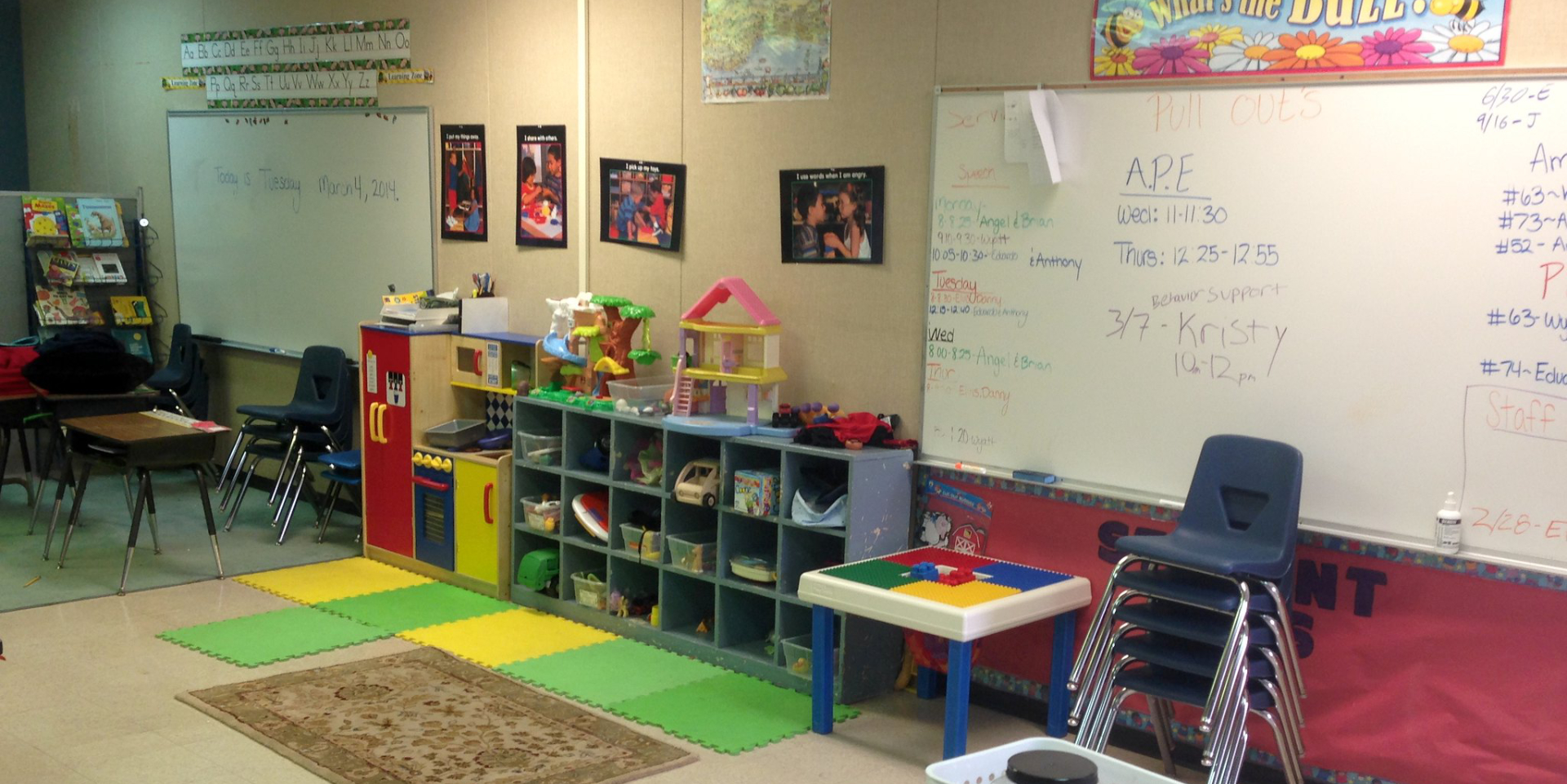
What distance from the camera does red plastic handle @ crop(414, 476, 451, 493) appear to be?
6160 mm

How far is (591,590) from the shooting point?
219 inches

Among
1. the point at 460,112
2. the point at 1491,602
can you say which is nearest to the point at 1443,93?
the point at 1491,602

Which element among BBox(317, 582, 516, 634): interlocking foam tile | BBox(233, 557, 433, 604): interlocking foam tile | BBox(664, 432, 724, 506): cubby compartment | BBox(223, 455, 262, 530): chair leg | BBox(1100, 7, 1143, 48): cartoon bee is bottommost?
BBox(233, 557, 433, 604): interlocking foam tile

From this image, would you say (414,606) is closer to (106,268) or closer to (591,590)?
(591,590)

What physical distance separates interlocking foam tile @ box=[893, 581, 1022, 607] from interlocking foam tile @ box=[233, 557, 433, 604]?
9.67 ft

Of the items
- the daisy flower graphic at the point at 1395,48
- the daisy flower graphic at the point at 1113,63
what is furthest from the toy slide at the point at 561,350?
the daisy flower graphic at the point at 1395,48

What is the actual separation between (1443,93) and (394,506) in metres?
4.93

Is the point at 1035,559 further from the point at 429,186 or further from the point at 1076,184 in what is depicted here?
the point at 429,186

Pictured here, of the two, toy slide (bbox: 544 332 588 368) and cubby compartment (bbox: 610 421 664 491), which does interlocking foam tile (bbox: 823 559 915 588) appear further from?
toy slide (bbox: 544 332 588 368)

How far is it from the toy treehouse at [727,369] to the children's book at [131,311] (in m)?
5.43

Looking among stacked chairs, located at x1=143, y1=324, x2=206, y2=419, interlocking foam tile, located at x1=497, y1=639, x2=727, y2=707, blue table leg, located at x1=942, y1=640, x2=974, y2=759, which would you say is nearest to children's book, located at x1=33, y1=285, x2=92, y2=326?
stacked chairs, located at x1=143, y1=324, x2=206, y2=419

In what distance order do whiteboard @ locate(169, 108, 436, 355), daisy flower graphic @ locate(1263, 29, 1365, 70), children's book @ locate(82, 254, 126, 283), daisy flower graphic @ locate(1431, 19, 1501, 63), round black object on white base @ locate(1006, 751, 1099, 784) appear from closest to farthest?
round black object on white base @ locate(1006, 751, 1099, 784) < daisy flower graphic @ locate(1431, 19, 1501, 63) < daisy flower graphic @ locate(1263, 29, 1365, 70) < whiteboard @ locate(169, 108, 436, 355) < children's book @ locate(82, 254, 126, 283)

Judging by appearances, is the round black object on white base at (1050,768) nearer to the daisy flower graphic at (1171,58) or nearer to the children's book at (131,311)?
the daisy flower graphic at (1171,58)

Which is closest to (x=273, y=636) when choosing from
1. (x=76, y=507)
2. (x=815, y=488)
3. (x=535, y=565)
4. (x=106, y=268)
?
(x=535, y=565)
